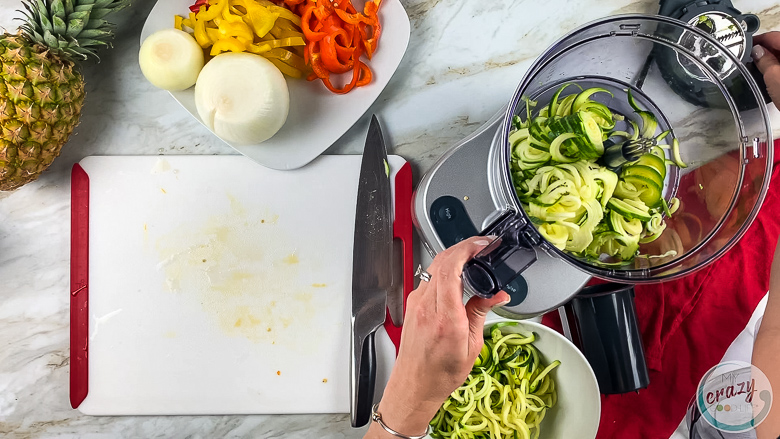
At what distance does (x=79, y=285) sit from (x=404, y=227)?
0.69 m

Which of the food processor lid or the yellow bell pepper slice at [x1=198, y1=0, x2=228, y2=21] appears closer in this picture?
the food processor lid

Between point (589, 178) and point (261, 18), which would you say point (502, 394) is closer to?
point (589, 178)

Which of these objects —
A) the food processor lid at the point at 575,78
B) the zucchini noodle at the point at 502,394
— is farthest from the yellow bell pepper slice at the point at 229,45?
the zucchini noodle at the point at 502,394

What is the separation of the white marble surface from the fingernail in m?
0.14

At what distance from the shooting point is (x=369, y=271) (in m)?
1.08

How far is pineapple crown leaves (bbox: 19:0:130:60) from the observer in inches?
37.4

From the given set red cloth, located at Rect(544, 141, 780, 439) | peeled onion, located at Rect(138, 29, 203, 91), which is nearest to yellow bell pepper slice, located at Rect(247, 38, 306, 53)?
peeled onion, located at Rect(138, 29, 203, 91)

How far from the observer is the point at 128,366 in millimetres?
1126

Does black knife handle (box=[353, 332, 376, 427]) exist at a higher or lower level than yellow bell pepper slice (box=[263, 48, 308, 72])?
lower

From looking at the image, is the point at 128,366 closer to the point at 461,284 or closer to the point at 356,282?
the point at 356,282

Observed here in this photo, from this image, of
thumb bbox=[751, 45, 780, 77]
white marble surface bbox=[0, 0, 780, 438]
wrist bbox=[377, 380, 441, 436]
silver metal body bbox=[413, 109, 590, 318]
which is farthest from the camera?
white marble surface bbox=[0, 0, 780, 438]

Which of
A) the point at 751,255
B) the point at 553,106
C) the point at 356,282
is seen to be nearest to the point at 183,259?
the point at 356,282
